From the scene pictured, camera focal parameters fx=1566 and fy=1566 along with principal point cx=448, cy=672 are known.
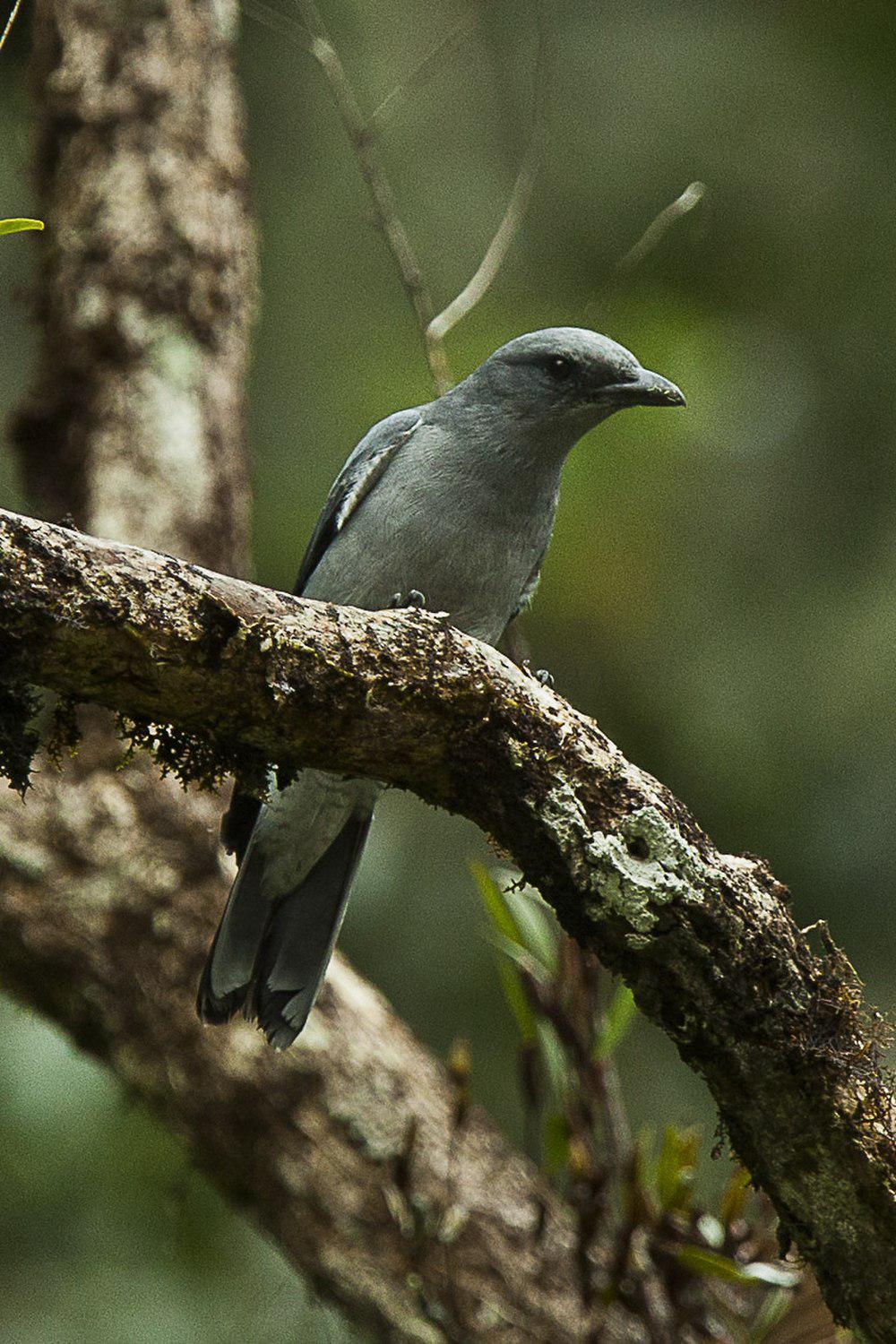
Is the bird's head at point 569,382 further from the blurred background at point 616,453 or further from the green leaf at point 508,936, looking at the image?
the blurred background at point 616,453

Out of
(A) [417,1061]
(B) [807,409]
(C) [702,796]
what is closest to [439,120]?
(B) [807,409]

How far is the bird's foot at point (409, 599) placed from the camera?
3568mm

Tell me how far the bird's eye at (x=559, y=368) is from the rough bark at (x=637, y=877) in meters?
1.23

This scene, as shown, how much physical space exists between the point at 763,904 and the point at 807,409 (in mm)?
4506

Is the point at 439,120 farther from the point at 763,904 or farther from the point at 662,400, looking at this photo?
the point at 763,904

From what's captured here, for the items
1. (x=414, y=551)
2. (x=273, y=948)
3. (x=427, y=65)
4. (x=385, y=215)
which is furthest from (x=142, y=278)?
(x=273, y=948)

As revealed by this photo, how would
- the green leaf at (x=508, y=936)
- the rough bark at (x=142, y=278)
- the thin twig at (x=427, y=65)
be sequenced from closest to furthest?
the green leaf at (x=508, y=936)
the thin twig at (x=427, y=65)
the rough bark at (x=142, y=278)

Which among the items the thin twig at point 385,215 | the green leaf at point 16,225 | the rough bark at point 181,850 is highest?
the green leaf at point 16,225

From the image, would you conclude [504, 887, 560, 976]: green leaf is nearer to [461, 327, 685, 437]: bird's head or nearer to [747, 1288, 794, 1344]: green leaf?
[747, 1288, 794, 1344]: green leaf

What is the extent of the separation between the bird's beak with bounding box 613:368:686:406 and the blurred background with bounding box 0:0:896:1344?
5.75 feet

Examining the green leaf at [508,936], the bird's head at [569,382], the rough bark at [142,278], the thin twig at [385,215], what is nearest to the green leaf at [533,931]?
the green leaf at [508,936]

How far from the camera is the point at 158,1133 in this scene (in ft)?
19.8

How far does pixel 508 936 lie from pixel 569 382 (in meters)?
1.40

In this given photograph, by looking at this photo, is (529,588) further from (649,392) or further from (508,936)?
(508,936)
